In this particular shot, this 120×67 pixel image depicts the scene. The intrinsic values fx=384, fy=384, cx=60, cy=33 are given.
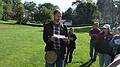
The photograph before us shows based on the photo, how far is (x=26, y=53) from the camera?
19750 mm

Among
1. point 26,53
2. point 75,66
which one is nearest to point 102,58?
point 75,66

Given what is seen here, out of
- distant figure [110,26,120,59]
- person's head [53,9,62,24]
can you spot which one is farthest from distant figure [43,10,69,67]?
distant figure [110,26,120,59]

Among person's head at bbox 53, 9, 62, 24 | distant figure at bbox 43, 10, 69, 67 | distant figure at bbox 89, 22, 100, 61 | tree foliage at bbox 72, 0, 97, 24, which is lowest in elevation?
tree foliage at bbox 72, 0, 97, 24

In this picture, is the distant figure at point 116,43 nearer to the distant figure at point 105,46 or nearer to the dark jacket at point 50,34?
the distant figure at point 105,46

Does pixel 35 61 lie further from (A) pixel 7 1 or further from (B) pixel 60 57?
(A) pixel 7 1

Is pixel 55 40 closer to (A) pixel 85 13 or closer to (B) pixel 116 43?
(B) pixel 116 43

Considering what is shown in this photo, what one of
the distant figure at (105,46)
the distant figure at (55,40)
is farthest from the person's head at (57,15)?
the distant figure at (105,46)

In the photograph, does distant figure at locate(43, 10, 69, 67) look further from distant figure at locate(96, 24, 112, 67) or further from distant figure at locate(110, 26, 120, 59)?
distant figure at locate(96, 24, 112, 67)

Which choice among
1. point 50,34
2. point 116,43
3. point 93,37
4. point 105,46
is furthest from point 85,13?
point 50,34

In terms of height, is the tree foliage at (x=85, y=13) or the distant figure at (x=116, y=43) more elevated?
the distant figure at (x=116, y=43)

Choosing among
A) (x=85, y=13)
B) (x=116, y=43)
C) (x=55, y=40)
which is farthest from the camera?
(x=85, y=13)

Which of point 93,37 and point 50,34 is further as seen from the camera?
point 93,37

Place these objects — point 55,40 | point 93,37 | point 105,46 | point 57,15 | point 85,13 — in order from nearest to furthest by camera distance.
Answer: point 57,15 < point 55,40 < point 105,46 < point 93,37 < point 85,13

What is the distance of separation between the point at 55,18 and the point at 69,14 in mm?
116496
